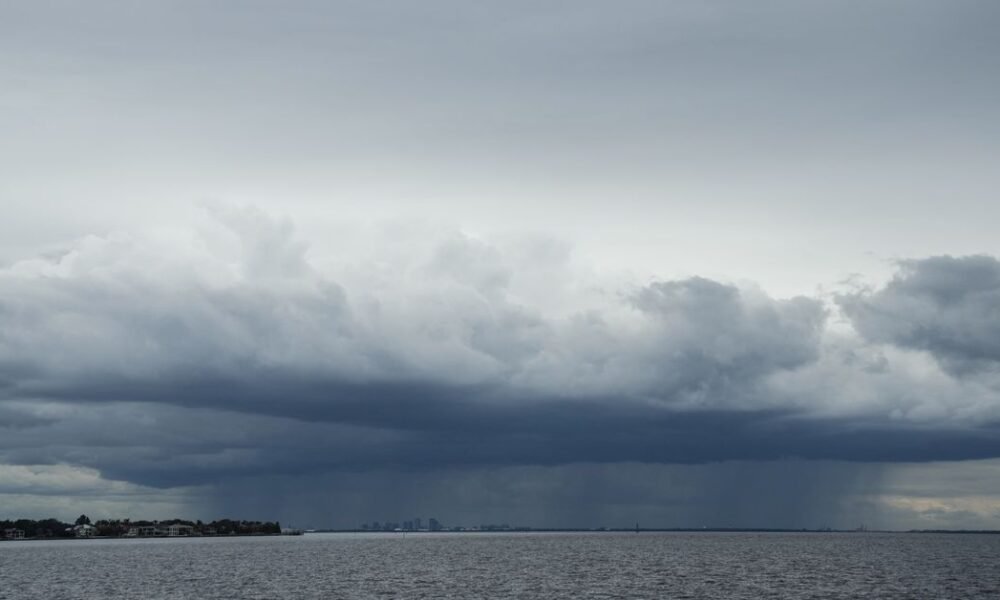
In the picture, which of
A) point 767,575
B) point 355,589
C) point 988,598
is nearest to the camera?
point 988,598

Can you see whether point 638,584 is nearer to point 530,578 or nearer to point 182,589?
point 530,578

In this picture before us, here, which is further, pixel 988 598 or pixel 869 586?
pixel 869 586

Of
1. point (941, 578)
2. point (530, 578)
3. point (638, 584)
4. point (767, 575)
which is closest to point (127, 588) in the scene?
point (530, 578)

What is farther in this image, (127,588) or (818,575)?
(818,575)

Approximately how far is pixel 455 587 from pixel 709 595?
42.3m

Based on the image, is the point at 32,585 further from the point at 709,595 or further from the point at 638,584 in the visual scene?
the point at 709,595

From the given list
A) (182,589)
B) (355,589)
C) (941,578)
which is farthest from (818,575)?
(182,589)

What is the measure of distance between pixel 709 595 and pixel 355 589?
55737 millimetres

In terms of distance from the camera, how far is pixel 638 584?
166375mm

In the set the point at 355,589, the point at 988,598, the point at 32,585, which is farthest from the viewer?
the point at 32,585

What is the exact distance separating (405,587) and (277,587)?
860 inches

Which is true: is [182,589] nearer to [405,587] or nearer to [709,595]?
[405,587]

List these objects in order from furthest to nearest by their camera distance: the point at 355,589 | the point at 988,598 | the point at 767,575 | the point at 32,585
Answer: the point at 767,575
the point at 32,585
the point at 355,589
the point at 988,598

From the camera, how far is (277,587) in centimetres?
16525
